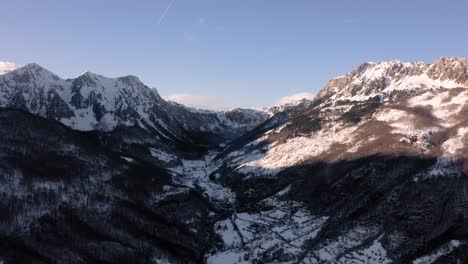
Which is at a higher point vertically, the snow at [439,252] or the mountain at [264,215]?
the mountain at [264,215]

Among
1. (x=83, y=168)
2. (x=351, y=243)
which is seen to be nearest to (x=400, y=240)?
(x=351, y=243)

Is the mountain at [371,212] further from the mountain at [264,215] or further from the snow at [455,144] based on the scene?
the mountain at [264,215]

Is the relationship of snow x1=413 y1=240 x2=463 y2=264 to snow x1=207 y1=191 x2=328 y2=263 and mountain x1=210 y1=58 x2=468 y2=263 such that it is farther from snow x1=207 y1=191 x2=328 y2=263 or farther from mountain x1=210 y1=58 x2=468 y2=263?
snow x1=207 y1=191 x2=328 y2=263

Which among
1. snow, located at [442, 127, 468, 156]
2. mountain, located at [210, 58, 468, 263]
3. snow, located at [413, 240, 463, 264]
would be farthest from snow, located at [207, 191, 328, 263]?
snow, located at [442, 127, 468, 156]

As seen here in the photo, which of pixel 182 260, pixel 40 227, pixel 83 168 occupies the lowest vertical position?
pixel 182 260

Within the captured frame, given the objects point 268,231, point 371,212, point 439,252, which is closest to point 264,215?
point 268,231

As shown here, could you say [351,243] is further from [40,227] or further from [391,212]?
[40,227]

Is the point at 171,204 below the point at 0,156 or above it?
below

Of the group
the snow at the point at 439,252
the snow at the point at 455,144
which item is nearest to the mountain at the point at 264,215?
the snow at the point at 439,252
